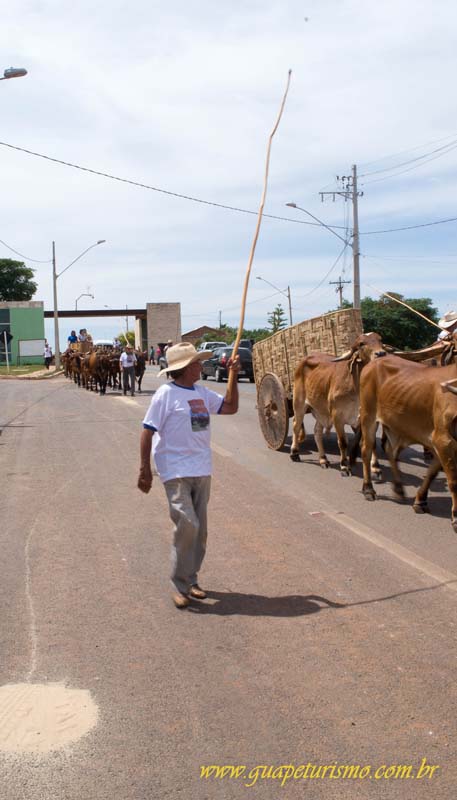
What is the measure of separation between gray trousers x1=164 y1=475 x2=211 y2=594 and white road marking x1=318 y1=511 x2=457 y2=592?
1.80m

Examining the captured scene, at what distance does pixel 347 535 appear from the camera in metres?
7.26

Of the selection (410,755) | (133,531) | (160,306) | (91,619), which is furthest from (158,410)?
(160,306)

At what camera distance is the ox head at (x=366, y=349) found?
9.65 metres

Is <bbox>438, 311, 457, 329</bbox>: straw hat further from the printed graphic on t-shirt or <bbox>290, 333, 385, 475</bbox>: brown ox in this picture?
the printed graphic on t-shirt

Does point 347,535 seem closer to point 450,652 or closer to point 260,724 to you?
point 450,652

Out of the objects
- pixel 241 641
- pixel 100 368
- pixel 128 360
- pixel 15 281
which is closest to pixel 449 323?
pixel 241 641

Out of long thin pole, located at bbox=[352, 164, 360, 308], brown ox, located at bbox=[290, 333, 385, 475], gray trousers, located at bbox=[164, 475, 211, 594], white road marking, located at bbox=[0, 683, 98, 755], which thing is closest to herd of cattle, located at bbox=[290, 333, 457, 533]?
brown ox, located at bbox=[290, 333, 385, 475]

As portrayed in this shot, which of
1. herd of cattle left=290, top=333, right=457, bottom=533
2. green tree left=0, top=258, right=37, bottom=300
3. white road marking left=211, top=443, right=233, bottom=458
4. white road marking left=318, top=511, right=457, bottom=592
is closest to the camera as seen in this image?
white road marking left=318, top=511, right=457, bottom=592

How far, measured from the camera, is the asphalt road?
349 cm

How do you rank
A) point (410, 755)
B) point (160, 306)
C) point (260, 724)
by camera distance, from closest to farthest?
point (410, 755) < point (260, 724) < point (160, 306)

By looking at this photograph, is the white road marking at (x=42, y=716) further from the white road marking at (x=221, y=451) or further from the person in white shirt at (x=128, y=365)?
Answer: the person in white shirt at (x=128, y=365)

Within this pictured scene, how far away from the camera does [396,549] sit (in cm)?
675

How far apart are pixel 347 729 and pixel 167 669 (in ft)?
3.72

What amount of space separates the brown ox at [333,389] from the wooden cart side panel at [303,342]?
0.39m
